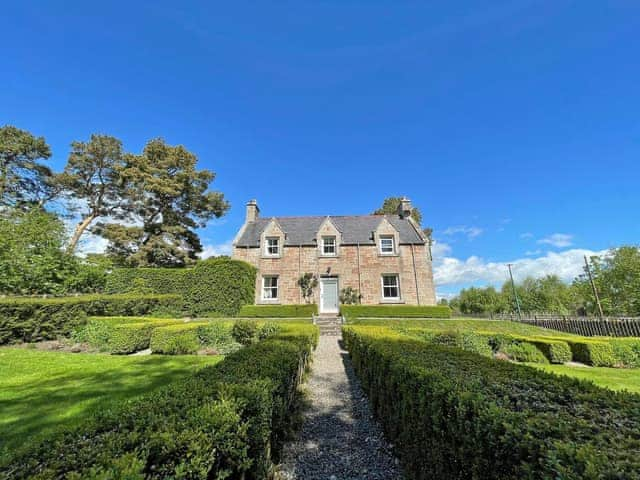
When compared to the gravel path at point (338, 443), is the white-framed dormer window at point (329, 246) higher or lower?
higher

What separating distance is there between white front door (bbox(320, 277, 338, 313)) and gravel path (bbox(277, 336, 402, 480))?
12811 mm

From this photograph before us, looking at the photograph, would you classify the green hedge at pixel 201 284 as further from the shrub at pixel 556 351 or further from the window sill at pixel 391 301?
the shrub at pixel 556 351

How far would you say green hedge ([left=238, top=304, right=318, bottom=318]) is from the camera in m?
17.2

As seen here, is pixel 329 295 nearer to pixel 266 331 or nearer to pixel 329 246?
pixel 329 246

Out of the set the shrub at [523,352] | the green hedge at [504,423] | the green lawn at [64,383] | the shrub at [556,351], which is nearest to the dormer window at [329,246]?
the shrub at [523,352]

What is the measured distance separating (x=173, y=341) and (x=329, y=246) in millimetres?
13170

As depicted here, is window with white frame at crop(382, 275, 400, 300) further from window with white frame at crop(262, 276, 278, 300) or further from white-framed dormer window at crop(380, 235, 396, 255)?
window with white frame at crop(262, 276, 278, 300)

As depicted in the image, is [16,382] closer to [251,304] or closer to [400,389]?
[400,389]

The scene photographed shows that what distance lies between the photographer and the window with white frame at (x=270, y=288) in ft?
65.9

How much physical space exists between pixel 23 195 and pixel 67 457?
110ft

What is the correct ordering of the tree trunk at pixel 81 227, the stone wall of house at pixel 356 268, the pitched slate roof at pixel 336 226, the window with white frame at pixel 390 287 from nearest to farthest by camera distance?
the stone wall of house at pixel 356 268, the window with white frame at pixel 390 287, the pitched slate roof at pixel 336 226, the tree trunk at pixel 81 227

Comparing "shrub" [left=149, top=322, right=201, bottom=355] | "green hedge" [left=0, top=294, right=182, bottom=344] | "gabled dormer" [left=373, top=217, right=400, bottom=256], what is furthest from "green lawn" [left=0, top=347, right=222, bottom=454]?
"gabled dormer" [left=373, top=217, right=400, bottom=256]

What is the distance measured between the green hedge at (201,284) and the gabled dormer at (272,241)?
2.40 m

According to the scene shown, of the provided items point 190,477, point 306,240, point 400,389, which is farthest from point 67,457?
point 306,240
